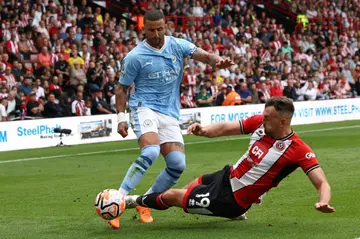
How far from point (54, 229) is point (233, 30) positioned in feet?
90.8

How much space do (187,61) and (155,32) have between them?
2075 centimetres

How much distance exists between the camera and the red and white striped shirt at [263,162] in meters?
8.52

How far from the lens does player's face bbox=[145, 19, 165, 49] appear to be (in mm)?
→ 9672

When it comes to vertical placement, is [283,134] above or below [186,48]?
below

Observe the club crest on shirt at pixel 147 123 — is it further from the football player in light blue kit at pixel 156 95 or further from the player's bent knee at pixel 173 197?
the player's bent knee at pixel 173 197

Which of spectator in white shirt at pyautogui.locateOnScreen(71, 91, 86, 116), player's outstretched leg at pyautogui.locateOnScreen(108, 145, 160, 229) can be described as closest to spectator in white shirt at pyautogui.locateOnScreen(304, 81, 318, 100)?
spectator in white shirt at pyautogui.locateOnScreen(71, 91, 86, 116)

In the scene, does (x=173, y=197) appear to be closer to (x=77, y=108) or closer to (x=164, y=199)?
(x=164, y=199)

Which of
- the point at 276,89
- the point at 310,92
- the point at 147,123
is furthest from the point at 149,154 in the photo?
the point at 310,92

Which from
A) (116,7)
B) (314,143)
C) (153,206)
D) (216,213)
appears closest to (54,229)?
(153,206)

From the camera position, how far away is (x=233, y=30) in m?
36.3

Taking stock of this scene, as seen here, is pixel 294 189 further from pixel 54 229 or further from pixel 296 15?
pixel 296 15

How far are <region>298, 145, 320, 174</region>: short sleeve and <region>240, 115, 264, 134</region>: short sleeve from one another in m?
0.57

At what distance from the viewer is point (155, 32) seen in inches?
383

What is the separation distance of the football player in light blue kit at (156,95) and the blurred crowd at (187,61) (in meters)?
13.6
